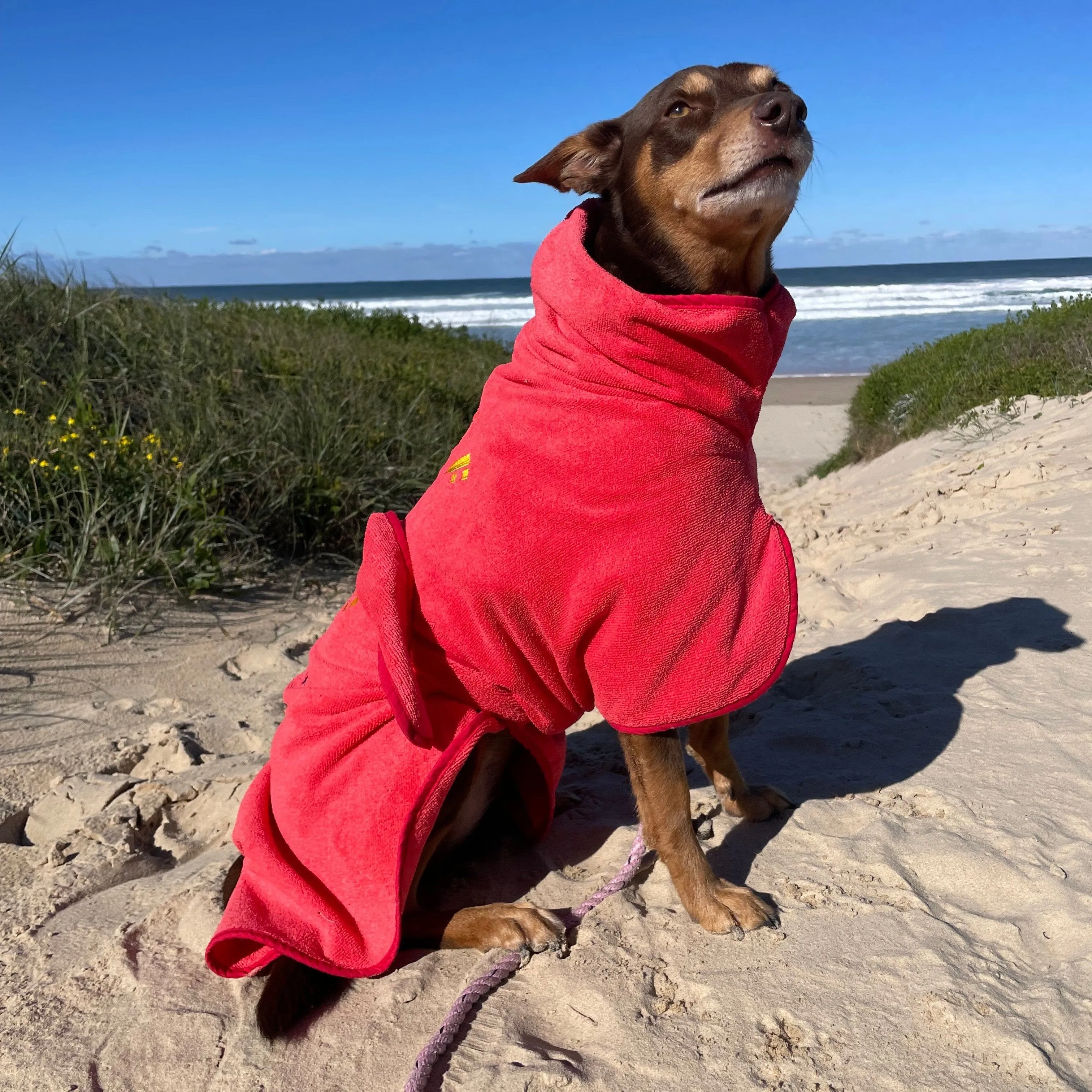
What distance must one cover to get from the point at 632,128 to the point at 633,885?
2373 millimetres

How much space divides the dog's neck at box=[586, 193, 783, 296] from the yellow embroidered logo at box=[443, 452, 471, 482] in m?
0.68

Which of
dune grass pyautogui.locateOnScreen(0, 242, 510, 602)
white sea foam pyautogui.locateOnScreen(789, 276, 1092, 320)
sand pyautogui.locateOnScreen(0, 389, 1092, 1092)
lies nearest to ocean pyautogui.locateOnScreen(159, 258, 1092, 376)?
white sea foam pyautogui.locateOnScreen(789, 276, 1092, 320)

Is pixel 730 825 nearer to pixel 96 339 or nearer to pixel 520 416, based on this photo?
pixel 520 416

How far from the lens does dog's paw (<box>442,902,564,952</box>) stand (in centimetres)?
241

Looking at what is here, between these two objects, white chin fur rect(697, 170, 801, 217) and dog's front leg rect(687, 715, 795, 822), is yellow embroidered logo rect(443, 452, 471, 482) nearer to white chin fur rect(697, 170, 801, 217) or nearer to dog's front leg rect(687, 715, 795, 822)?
white chin fur rect(697, 170, 801, 217)

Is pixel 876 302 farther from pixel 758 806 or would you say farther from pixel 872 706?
pixel 758 806

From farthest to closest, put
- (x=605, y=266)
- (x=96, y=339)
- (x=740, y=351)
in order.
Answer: (x=96, y=339), (x=605, y=266), (x=740, y=351)

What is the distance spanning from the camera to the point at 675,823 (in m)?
2.51

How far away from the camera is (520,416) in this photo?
7.98ft

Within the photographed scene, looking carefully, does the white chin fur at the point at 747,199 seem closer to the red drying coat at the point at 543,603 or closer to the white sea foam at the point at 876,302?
the red drying coat at the point at 543,603

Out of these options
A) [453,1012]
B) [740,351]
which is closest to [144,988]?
[453,1012]

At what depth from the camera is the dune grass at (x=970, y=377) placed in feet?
26.2

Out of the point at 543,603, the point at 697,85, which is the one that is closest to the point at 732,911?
the point at 543,603

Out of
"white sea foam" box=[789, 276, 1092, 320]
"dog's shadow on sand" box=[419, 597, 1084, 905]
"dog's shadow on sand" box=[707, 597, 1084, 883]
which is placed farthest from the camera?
"white sea foam" box=[789, 276, 1092, 320]
